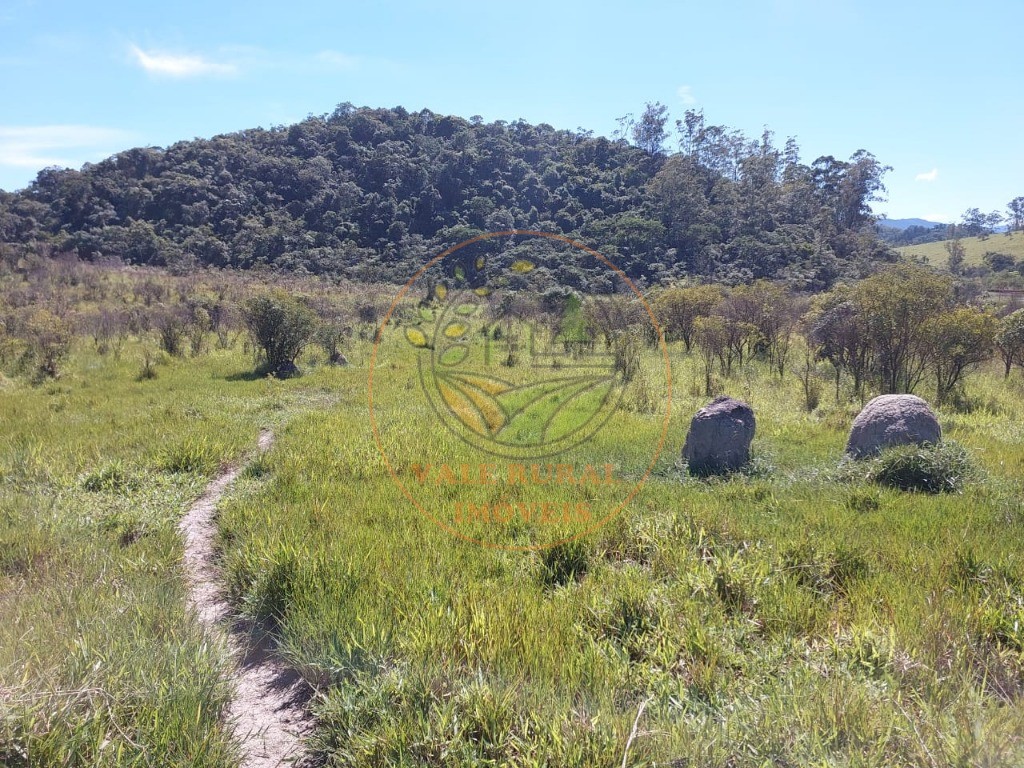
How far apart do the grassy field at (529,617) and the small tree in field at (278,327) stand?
6.70 metres

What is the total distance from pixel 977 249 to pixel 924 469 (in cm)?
7410

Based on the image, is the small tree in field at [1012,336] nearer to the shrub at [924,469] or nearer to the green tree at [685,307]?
the green tree at [685,307]

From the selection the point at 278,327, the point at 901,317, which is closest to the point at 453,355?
the point at 278,327

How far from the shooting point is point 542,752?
87.1 inches

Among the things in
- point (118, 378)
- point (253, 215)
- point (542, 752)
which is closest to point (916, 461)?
point (542, 752)

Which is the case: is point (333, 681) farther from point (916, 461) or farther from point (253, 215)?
point (253, 215)

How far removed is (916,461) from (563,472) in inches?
148

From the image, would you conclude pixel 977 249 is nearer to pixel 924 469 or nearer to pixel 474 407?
pixel 924 469

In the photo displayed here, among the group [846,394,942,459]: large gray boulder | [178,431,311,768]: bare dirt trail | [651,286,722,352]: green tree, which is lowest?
[178,431,311,768]: bare dirt trail

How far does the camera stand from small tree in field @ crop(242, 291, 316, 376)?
1279cm

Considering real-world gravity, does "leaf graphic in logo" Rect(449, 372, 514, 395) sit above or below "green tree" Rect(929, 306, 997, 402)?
below

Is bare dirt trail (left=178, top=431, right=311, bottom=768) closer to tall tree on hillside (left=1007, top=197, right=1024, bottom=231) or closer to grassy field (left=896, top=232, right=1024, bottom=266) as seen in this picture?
grassy field (left=896, top=232, right=1024, bottom=266)

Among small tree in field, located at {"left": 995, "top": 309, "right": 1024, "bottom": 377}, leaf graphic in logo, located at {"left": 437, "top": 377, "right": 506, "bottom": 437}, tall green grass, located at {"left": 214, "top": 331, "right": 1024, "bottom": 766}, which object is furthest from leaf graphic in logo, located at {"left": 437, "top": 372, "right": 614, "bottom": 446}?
small tree in field, located at {"left": 995, "top": 309, "right": 1024, "bottom": 377}

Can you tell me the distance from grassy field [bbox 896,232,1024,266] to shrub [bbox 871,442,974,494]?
179ft
